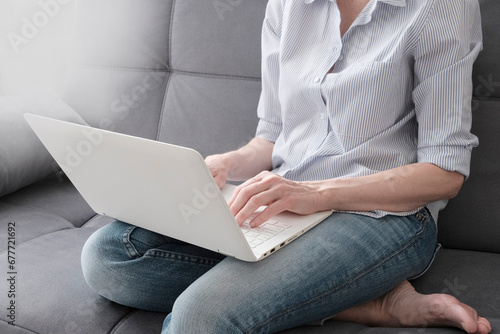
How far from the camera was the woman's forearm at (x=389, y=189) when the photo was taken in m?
1.08

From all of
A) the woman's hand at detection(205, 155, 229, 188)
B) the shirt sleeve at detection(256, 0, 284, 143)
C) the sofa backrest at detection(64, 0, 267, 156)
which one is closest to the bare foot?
the woman's hand at detection(205, 155, 229, 188)

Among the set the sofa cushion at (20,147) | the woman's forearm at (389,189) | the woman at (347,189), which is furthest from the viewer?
the sofa cushion at (20,147)

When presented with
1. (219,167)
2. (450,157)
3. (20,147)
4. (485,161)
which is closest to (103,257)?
(219,167)

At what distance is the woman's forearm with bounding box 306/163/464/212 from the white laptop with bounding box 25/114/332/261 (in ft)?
0.13

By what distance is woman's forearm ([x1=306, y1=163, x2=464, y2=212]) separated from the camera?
1.08 m

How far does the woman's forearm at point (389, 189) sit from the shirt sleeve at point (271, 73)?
346 millimetres

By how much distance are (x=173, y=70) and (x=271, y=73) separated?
444mm

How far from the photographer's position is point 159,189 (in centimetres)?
91

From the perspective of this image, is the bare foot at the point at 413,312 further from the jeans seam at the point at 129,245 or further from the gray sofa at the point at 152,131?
the jeans seam at the point at 129,245

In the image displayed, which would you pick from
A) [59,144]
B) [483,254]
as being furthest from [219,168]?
[483,254]

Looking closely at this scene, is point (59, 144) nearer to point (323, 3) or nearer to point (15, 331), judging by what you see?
point (15, 331)

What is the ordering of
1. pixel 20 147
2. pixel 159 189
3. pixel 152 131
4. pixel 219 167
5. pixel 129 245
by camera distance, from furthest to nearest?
pixel 152 131 < pixel 20 147 < pixel 219 167 < pixel 129 245 < pixel 159 189

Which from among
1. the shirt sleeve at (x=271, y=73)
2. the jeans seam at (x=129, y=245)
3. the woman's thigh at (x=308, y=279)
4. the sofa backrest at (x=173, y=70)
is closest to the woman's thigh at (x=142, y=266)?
the jeans seam at (x=129, y=245)

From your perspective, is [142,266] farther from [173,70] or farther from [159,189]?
[173,70]
